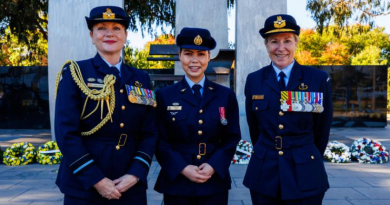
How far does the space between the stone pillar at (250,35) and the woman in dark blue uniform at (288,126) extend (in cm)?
465

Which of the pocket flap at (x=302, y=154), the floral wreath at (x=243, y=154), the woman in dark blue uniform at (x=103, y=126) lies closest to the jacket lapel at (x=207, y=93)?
the woman in dark blue uniform at (x=103, y=126)

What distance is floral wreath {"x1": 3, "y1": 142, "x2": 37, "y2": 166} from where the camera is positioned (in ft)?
20.9

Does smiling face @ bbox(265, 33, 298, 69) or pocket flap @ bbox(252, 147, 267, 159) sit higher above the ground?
smiling face @ bbox(265, 33, 298, 69)

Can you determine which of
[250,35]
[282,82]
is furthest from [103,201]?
[250,35]

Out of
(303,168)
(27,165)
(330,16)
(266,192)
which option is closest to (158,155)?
(266,192)

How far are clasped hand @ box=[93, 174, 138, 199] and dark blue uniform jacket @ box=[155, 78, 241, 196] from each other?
41 cm

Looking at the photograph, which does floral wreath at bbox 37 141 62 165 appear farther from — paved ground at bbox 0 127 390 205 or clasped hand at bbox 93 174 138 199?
clasped hand at bbox 93 174 138 199

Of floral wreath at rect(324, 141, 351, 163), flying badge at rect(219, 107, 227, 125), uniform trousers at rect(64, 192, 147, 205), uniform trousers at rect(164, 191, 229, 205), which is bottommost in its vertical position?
floral wreath at rect(324, 141, 351, 163)

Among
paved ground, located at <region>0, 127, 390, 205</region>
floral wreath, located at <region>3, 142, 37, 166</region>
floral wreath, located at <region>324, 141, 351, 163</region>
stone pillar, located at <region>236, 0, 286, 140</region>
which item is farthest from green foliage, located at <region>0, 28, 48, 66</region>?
floral wreath, located at <region>324, 141, 351, 163</region>

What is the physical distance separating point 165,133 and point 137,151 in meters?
0.35

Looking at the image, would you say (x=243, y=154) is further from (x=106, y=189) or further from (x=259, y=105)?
(x=106, y=189)

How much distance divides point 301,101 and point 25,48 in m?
20.5

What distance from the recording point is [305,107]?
231cm

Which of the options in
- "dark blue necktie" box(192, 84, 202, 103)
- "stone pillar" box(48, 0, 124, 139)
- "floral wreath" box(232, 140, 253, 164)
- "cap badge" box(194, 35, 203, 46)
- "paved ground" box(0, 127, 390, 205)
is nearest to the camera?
"cap badge" box(194, 35, 203, 46)
